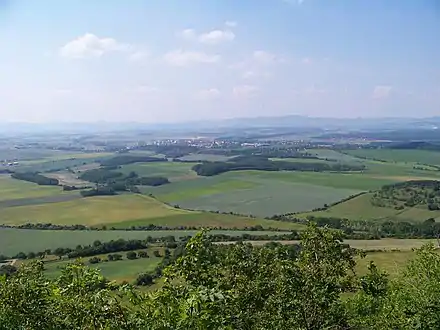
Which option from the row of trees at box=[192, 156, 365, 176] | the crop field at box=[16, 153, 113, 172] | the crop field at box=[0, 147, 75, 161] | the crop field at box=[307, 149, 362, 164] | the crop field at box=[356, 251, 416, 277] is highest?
the crop field at box=[307, 149, 362, 164]

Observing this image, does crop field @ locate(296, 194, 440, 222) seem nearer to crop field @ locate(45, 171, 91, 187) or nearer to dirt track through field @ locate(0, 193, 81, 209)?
dirt track through field @ locate(0, 193, 81, 209)

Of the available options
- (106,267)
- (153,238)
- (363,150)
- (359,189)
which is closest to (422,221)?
(359,189)

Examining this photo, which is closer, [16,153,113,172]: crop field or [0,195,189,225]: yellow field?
[0,195,189,225]: yellow field

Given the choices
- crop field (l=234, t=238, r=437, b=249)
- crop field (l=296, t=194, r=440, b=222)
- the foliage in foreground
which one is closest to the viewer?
the foliage in foreground

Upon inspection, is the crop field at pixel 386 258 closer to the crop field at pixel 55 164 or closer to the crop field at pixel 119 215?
the crop field at pixel 119 215

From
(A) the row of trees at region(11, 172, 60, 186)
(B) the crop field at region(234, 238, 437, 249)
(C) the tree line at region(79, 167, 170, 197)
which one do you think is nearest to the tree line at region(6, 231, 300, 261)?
(B) the crop field at region(234, 238, 437, 249)

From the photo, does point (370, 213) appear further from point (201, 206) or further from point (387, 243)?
point (201, 206)

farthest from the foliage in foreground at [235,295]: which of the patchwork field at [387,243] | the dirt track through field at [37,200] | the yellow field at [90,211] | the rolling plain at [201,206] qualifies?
the dirt track through field at [37,200]
